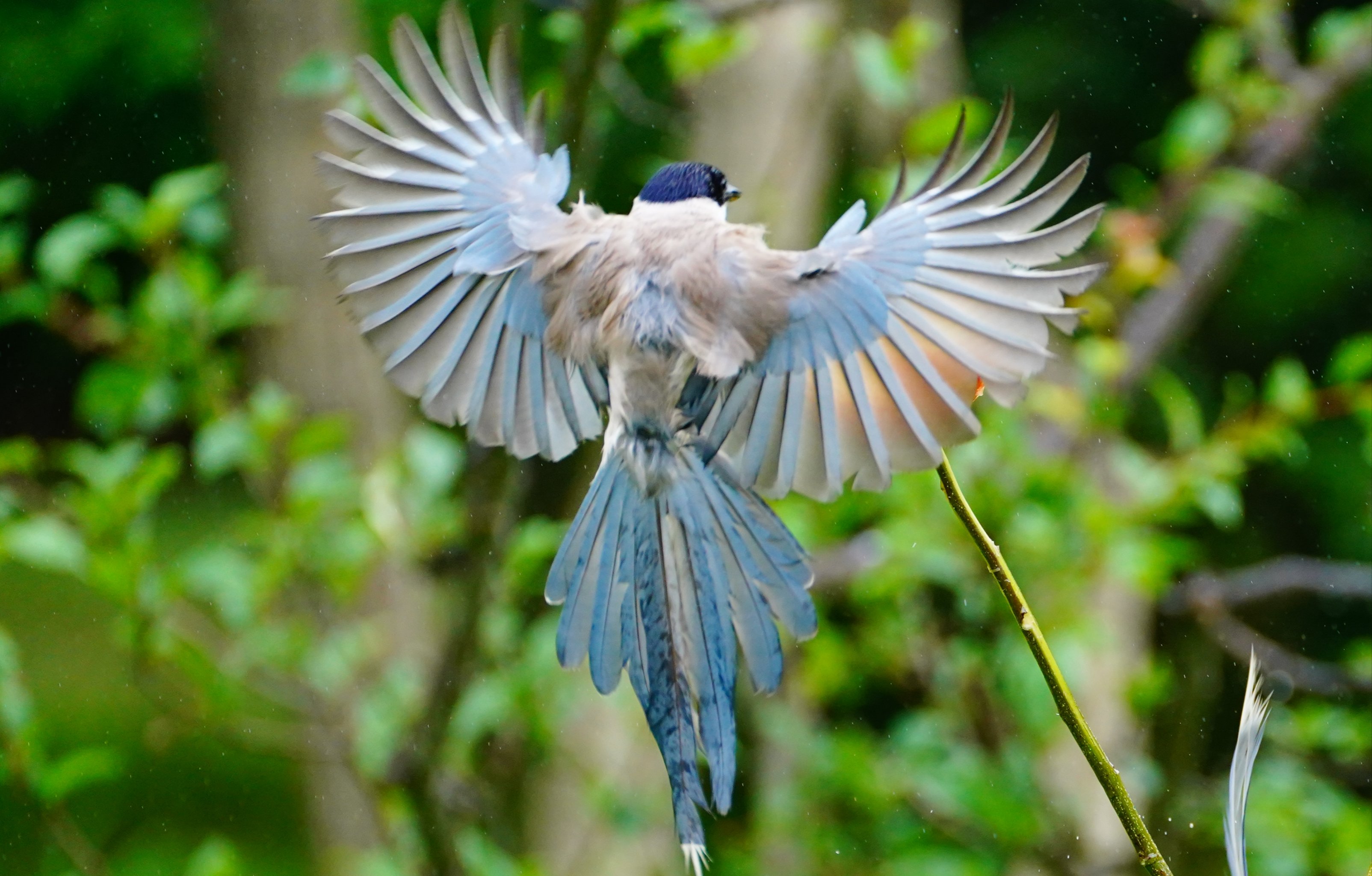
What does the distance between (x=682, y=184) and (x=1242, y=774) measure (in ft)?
3.18

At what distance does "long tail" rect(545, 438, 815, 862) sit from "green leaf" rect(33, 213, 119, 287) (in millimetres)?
1058

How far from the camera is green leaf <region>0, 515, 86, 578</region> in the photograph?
191 cm

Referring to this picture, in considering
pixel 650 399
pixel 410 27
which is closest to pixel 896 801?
pixel 650 399

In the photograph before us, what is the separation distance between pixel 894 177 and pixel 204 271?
1.02m

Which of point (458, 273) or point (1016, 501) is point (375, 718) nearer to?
point (458, 273)

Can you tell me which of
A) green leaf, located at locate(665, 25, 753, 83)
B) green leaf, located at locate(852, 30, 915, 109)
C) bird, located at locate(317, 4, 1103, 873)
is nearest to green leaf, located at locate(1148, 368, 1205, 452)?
green leaf, located at locate(852, 30, 915, 109)

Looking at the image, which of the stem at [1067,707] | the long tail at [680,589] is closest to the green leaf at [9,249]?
the long tail at [680,589]

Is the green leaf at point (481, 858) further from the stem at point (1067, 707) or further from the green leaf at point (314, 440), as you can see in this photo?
the stem at point (1067, 707)

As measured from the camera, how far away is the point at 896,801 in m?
2.49

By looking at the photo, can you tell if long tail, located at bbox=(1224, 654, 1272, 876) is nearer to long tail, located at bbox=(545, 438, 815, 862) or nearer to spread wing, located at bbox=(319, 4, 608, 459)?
long tail, located at bbox=(545, 438, 815, 862)

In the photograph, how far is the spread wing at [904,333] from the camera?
45.6 inches

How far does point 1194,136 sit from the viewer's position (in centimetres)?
232

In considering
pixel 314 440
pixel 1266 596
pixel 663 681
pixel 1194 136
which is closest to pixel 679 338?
pixel 663 681

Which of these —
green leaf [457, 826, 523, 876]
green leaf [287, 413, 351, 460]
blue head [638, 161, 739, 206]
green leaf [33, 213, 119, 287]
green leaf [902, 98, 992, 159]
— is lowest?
green leaf [457, 826, 523, 876]
